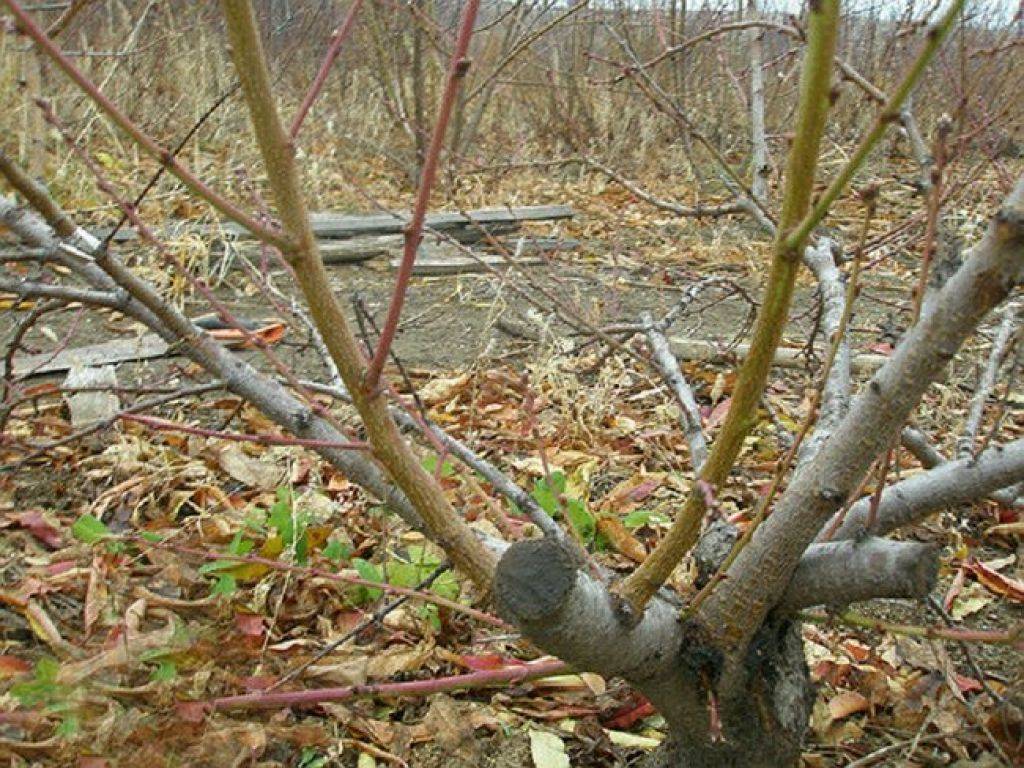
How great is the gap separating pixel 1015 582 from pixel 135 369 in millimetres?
3011

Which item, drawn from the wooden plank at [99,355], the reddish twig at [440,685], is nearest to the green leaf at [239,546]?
the reddish twig at [440,685]

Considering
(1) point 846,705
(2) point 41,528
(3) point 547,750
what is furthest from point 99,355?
(1) point 846,705

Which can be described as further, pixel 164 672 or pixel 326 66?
pixel 164 672

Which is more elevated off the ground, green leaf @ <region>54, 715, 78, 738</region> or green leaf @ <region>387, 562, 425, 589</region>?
green leaf @ <region>54, 715, 78, 738</region>

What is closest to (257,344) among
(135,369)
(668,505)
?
(668,505)

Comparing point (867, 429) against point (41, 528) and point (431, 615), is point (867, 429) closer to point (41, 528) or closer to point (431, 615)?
point (431, 615)

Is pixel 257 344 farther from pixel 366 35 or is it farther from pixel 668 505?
pixel 366 35

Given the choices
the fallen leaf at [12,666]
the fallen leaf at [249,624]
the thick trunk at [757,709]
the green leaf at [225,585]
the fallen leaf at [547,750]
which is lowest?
the fallen leaf at [547,750]

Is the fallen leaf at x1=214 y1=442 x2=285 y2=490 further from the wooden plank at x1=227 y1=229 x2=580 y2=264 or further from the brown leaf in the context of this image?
the wooden plank at x1=227 y1=229 x2=580 y2=264

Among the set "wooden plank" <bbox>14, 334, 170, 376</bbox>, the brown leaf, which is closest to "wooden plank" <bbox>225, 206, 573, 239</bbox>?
"wooden plank" <bbox>14, 334, 170, 376</bbox>

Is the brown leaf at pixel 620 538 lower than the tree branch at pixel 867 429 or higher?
lower

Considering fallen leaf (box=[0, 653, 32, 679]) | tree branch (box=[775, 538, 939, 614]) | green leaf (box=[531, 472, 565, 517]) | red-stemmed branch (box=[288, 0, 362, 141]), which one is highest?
red-stemmed branch (box=[288, 0, 362, 141])

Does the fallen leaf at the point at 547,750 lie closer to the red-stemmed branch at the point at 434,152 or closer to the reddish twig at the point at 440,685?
the reddish twig at the point at 440,685

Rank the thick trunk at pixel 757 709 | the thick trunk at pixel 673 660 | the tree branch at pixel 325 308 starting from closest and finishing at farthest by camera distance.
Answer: the tree branch at pixel 325 308 → the thick trunk at pixel 673 660 → the thick trunk at pixel 757 709
